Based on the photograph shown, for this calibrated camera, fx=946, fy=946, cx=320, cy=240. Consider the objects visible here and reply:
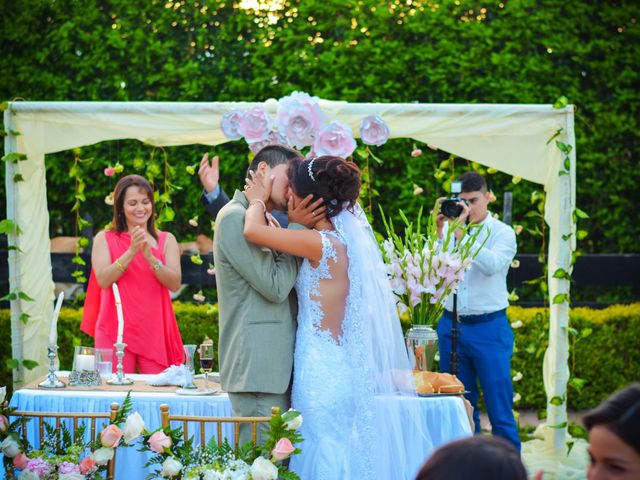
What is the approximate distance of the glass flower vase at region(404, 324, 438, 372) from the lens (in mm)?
4316

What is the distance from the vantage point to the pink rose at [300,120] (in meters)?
4.64

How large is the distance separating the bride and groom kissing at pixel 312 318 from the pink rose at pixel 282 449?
2.20ft

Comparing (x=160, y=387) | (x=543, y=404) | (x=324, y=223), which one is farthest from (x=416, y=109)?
(x=543, y=404)

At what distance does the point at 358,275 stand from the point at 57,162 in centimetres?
437

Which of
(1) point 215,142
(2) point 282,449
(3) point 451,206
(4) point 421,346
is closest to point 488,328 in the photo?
(3) point 451,206

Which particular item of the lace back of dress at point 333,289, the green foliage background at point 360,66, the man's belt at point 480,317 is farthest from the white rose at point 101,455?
the green foliage background at point 360,66

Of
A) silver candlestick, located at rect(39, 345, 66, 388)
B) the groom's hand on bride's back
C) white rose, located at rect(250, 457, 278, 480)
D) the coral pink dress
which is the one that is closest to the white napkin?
silver candlestick, located at rect(39, 345, 66, 388)

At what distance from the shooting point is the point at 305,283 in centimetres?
360

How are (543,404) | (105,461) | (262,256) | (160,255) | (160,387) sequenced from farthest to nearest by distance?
(543,404)
(160,255)
(160,387)
(262,256)
(105,461)

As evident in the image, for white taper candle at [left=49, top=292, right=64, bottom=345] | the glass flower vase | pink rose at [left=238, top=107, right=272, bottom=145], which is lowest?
the glass flower vase

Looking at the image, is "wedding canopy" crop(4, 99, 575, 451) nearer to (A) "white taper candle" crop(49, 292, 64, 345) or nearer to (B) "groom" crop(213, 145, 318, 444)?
(A) "white taper candle" crop(49, 292, 64, 345)

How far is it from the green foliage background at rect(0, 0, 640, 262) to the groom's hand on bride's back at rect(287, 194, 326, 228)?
143 inches

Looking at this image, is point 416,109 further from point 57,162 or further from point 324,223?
point 57,162

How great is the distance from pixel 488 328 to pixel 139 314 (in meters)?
1.90
